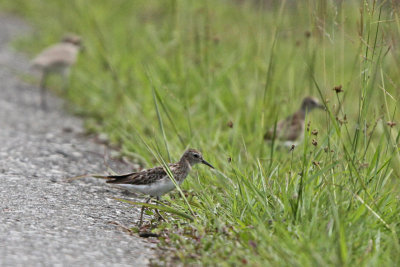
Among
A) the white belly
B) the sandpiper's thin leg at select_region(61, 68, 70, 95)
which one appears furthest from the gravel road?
the sandpiper's thin leg at select_region(61, 68, 70, 95)

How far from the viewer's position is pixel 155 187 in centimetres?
492

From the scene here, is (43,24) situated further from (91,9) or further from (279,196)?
(279,196)

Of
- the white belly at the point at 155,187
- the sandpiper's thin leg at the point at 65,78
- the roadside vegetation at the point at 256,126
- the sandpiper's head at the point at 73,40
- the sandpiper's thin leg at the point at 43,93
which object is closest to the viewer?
the roadside vegetation at the point at 256,126

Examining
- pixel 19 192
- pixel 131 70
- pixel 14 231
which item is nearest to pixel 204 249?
pixel 14 231

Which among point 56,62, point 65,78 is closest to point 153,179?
point 56,62

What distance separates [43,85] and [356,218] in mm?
6394

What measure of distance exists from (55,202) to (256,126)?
2.76m

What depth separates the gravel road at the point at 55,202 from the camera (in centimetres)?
396

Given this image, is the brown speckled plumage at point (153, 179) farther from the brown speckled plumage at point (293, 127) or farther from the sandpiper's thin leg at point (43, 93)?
the sandpiper's thin leg at point (43, 93)

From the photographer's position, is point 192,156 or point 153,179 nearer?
point 153,179

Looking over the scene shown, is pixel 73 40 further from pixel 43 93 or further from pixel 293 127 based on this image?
pixel 293 127

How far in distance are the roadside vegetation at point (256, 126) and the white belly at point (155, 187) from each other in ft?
0.49

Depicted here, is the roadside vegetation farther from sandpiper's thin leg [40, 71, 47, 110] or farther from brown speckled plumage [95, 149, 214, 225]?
sandpiper's thin leg [40, 71, 47, 110]

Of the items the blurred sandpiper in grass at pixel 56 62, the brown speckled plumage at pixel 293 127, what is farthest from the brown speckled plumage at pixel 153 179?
the blurred sandpiper in grass at pixel 56 62
